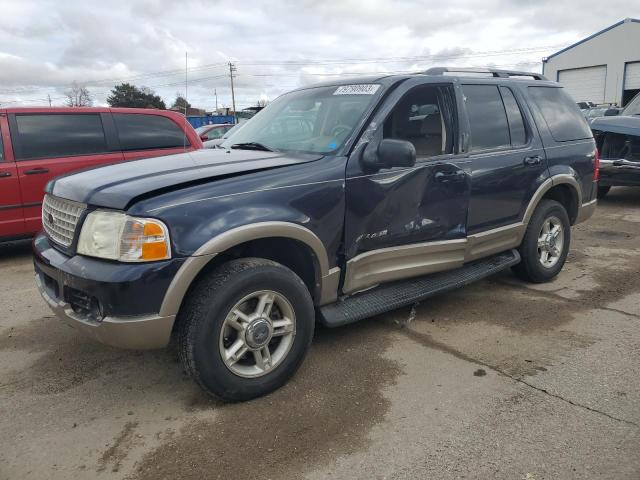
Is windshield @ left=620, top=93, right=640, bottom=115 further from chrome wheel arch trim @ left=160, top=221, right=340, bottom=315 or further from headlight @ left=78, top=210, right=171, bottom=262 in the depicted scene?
headlight @ left=78, top=210, right=171, bottom=262

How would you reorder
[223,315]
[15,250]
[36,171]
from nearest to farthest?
[223,315], [36,171], [15,250]

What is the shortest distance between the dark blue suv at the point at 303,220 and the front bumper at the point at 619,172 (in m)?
4.51

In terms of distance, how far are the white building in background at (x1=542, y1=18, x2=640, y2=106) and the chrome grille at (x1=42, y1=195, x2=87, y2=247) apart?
3503 centimetres

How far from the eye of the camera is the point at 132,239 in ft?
8.59

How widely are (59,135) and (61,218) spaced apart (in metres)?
3.80

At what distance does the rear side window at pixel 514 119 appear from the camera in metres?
4.51

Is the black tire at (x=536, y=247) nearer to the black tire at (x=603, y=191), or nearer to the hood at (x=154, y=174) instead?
the hood at (x=154, y=174)

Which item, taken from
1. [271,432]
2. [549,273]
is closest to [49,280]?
[271,432]

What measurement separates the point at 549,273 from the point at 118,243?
13.3ft

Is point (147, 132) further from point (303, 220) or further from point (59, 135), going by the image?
point (303, 220)

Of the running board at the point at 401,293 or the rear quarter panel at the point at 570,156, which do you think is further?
the rear quarter panel at the point at 570,156

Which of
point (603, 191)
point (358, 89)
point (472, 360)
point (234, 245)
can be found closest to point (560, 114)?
point (358, 89)

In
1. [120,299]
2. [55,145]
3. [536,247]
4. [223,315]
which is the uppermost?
[55,145]

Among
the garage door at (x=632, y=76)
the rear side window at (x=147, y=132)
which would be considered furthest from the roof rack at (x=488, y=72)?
the garage door at (x=632, y=76)
